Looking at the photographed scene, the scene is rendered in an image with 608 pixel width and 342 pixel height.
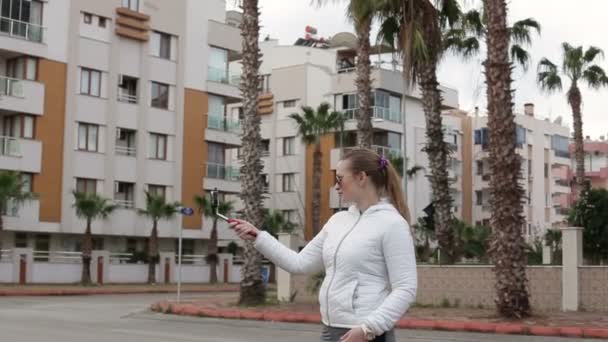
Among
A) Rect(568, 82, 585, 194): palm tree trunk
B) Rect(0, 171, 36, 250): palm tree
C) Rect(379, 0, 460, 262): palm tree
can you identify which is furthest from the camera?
Rect(568, 82, 585, 194): palm tree trunk

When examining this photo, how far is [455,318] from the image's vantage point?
19.5 metres

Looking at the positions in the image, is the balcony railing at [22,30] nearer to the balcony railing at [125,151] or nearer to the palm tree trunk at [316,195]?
the balcony railing at [125,151]

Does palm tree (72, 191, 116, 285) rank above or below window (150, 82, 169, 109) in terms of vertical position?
below

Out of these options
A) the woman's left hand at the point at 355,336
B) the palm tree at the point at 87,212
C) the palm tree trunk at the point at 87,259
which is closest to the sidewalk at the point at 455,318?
the woman's left hand at the point at 355,336

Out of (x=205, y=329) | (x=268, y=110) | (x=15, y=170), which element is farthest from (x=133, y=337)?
(x=268, y=110)

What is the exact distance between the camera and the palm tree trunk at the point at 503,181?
1905 cm

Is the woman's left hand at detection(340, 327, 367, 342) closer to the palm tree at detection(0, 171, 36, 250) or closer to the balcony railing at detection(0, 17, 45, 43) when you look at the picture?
the palm tree at detection(0, 171, 36, 250)

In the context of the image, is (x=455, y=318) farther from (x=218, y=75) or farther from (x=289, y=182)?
(x=289, y=182)

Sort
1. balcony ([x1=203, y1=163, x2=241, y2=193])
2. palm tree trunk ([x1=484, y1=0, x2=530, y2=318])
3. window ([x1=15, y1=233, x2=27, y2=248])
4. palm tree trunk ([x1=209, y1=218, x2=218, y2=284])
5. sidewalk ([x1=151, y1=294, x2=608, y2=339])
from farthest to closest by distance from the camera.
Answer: balcony ([x1=203, y1=163, x2=241, y2=193]), palm tree trunk ([x1=209, y1=218, x2=218, y2=284]), window ([x1=15, y1=233, x2=27, y2=248]), palm tree trunk ([x1=484, y1=0, x2=530, y2=318]), sidewalk ([x1=151, y1=294, x2=608, y2=339])

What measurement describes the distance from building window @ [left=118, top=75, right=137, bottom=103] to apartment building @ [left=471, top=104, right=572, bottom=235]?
125 feet

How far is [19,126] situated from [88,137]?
14.0ft

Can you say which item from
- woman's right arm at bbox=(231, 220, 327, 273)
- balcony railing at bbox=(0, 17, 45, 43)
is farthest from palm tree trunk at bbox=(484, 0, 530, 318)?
balcony railing at bbox=(0, 17, 45, 43)

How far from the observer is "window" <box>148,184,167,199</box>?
52.1m

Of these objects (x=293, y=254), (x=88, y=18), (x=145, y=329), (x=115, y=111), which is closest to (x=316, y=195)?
(x=115, y=111)
